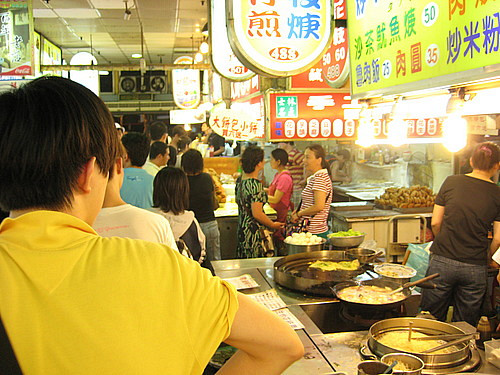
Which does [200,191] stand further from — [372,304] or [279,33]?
[372,304]

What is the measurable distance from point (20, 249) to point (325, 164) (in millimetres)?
5829

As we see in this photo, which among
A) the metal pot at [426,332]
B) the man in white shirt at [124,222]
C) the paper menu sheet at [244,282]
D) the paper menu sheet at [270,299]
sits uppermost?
the man in white shirt at [124,222]

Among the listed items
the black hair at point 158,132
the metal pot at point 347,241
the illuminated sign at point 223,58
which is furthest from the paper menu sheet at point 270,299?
the black hair at point 158,132

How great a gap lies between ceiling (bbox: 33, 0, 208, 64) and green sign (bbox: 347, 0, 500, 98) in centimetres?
720

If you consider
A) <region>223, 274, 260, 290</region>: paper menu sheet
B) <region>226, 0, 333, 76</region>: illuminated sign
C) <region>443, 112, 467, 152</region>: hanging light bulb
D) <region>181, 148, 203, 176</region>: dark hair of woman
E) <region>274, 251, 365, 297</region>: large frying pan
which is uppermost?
<region>226, 0, 333, 76</region>: illuminated sign

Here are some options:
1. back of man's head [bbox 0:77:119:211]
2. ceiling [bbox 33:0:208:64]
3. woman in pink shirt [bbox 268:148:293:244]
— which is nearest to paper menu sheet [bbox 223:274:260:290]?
back of man's head [bbox 0:77:119:211]

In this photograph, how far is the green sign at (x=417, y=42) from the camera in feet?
7.93

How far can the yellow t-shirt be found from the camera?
3.34 feet

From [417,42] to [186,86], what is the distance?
10863 mm

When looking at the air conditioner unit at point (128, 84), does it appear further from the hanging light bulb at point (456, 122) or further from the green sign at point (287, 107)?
the hanging light bulb at point (456, 122)

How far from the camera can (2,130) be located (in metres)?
1.11

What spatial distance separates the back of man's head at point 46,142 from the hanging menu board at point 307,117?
5139 mm

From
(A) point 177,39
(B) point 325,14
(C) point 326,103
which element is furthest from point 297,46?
(A) point 177,39

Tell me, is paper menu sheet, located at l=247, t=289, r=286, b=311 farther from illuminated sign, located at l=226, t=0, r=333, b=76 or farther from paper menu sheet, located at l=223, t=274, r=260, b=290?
illuminated sign, located at l=226, t=0, r=333, b=76
